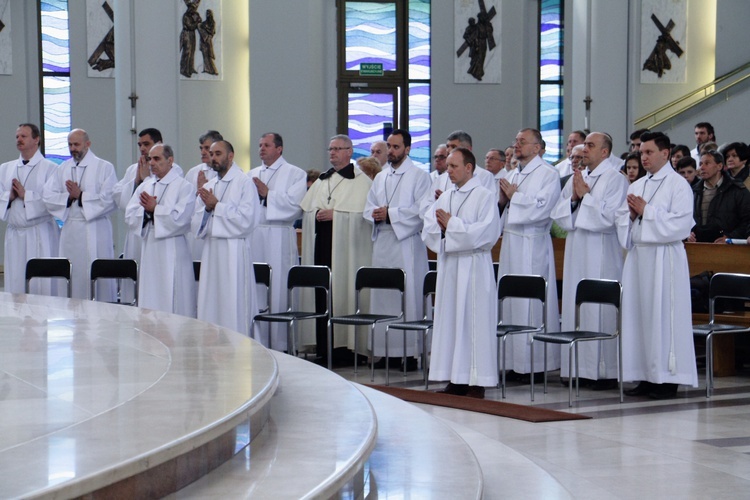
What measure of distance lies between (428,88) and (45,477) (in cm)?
1750

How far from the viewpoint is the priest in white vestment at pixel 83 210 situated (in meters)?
11.5

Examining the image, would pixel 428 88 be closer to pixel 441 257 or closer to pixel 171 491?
pixel 441 257

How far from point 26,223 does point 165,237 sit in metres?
2.11

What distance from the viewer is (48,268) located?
418 inches

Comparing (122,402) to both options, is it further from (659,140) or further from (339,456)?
(659,140)

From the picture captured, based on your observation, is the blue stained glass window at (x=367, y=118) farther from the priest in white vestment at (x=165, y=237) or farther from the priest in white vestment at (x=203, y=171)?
the priest in white vestment at (x=165, y=237)

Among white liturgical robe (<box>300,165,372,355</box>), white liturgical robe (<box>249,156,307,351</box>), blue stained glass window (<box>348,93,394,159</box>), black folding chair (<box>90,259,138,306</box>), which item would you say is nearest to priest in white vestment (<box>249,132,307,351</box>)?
white liturgical robe (<box>249,156,307,351</box>)

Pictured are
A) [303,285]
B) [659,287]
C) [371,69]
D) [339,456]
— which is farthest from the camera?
[371,69]

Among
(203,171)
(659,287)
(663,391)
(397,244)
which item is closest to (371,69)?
(203,171)

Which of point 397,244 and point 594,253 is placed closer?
point 594,253

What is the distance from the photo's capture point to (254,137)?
56.5 ft

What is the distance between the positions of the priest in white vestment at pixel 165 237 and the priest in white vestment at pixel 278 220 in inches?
35.4

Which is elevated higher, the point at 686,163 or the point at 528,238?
the point at 686,163

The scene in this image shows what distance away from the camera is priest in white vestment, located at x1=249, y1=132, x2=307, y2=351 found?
1103 centimetres
